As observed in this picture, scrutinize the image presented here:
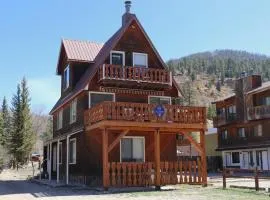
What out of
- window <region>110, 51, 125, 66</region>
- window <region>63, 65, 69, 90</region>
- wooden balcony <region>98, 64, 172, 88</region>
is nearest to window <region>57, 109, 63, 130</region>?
window <region>63, 65, 69, 90</region>

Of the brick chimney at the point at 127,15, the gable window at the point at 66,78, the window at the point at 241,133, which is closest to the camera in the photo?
the brick chimney at the point at 127,15

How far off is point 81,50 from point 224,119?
2946 centimetres

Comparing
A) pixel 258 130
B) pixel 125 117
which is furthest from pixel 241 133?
pixel 125 117

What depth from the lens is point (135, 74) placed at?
26.2m

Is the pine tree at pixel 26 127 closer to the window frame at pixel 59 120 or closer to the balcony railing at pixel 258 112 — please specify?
the window frame at pixel 59 120

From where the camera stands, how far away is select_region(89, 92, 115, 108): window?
26484 millimetres

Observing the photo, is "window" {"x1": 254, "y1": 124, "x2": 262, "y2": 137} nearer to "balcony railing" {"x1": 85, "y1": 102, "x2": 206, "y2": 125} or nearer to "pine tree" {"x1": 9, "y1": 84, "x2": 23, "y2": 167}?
"balcony railing" {"x1": 85, "y1": 102, "x2": 206, "y2": 125}

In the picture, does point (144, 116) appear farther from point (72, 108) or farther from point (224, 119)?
point (224, 119)

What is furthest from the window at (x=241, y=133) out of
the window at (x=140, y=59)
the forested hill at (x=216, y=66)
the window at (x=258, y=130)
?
the forested hill at (x=216, y=66)

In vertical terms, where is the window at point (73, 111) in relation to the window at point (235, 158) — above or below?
above

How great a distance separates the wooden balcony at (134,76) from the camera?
83.5 ft

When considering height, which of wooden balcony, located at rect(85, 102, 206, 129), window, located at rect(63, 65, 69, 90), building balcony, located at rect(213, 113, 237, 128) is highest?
window, located at rect(63, 65, 69, 90)

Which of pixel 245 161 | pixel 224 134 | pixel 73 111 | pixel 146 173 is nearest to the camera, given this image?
pixel 146 173

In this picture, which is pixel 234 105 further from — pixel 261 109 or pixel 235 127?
pixel 261 109
